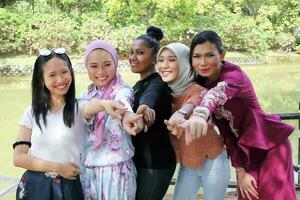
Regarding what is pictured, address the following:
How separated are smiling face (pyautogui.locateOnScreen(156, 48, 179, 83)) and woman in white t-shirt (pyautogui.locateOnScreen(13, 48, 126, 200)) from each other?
1.21 ft

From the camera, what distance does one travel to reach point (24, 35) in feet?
48.9

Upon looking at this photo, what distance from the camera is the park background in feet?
46.8

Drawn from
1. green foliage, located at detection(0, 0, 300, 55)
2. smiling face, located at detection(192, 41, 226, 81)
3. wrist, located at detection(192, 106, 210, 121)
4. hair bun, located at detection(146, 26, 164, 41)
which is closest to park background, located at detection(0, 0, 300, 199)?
green foliage, located at detection(0, 0, 300, 55)

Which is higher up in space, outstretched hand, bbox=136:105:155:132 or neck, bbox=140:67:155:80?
neck, bbox=140:67:155:80

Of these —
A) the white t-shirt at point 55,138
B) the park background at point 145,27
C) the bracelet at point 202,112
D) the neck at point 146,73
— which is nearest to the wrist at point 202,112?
the bracelet at point 202,112

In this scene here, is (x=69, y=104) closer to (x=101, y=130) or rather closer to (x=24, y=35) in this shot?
(x=101, y=130)

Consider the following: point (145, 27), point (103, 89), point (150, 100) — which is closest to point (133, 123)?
point (150, 100)

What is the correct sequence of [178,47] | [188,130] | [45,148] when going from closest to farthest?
[188,130] → [45,148] → [178,47]

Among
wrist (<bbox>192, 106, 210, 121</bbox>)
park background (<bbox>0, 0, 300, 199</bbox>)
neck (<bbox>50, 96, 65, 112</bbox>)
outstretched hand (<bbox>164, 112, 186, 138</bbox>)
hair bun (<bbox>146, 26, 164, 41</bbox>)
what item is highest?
park background (<bbox>0, 0, 300, 199</bbox>)

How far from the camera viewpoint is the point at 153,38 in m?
1.88

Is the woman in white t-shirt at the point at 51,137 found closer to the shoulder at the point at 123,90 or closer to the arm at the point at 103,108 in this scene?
the arm at the point at 103,108

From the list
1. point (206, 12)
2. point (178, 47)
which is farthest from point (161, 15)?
point (178, 47)

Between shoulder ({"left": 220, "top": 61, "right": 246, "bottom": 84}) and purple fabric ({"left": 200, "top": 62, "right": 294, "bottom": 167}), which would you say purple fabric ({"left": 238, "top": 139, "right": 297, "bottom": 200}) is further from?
shoulder ({"left": 220, "top": 61, "right": 246, "bottom": 84})

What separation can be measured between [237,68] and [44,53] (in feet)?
2.50
